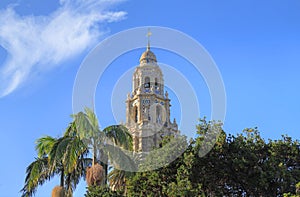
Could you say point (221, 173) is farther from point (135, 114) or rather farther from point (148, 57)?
point (148, 57)

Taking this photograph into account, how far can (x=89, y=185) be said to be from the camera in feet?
64.5

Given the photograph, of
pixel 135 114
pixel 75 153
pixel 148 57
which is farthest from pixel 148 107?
pixel 75 153

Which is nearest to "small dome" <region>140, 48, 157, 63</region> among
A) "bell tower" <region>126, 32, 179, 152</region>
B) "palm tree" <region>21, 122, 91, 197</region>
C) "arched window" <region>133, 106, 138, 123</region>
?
"bell tower" <region>126, 32, 179, 152</region>

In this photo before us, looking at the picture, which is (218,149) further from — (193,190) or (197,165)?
(193,190)

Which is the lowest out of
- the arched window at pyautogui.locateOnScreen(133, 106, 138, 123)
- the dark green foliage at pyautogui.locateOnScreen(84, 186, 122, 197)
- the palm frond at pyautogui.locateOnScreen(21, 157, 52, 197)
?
the dark green foliage at pyautogui.locateOnScreen(84, 186, 122, 197)

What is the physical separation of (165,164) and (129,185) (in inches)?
81.0

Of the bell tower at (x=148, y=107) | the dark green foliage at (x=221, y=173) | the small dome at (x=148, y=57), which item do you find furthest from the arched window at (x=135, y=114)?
the dark green foliage at (x=221, y=173)

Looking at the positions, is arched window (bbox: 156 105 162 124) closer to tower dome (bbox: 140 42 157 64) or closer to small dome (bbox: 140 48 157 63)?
tower dome (bbox: 140 42 157 64)

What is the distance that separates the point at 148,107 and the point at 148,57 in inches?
335

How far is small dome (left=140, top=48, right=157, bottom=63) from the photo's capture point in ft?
211

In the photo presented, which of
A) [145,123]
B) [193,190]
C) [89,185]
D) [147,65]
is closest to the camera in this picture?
[89,185]

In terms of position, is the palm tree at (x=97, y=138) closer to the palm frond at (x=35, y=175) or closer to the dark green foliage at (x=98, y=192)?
the dark green foliage at (x=98, y=192)

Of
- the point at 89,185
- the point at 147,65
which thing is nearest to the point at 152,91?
the point at 147,65

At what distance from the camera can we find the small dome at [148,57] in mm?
64375
